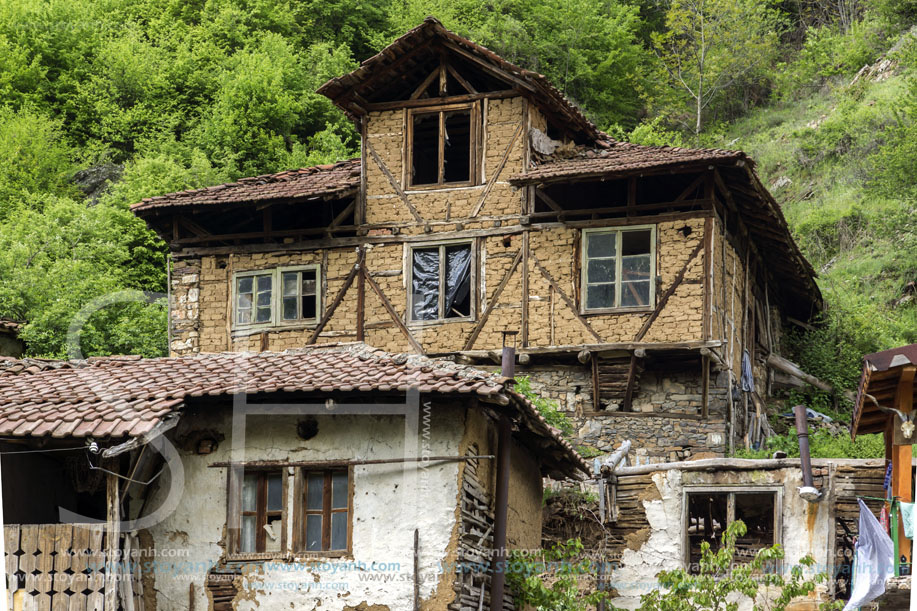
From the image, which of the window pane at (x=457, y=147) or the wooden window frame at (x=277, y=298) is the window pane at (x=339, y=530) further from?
the window pane at (x=457, y=147)

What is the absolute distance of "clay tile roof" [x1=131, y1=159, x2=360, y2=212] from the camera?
946 inches

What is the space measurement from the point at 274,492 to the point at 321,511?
0.61 meters

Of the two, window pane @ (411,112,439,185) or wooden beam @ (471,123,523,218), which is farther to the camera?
window pane @ (411,112,439,185)

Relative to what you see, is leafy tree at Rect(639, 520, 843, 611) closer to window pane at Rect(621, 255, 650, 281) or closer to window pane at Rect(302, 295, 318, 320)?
window pane at Rect(621, 255, 650, 281)

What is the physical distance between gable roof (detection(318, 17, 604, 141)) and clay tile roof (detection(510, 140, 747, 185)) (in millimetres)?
999

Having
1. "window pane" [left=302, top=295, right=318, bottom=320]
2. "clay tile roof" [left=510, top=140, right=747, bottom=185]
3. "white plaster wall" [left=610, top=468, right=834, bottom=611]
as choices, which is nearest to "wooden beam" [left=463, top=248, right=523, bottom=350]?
"clay tile roof" [left=510, top=140, right=747, bottom=185]

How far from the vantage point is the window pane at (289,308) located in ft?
81.1

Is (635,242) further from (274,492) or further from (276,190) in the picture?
(274,492)

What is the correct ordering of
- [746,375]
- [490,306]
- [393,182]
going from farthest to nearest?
[746,375], [393,182], [490,306]

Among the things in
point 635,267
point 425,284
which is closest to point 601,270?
point 635,267

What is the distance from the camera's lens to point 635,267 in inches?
907

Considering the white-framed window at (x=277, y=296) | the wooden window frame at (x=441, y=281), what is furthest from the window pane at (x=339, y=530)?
the white-framed window at (x=277, y=296)

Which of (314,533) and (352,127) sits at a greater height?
(352,127)

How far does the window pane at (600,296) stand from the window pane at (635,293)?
0.19 metres
